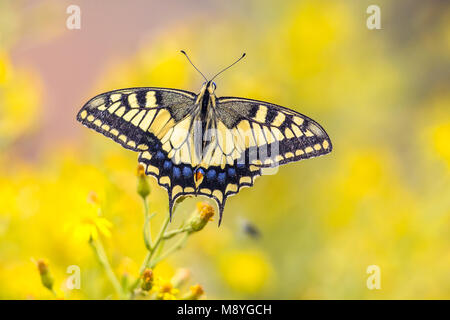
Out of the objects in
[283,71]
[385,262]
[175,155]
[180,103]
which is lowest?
[385,262]

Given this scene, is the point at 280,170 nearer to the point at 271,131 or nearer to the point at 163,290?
the point at 271,131

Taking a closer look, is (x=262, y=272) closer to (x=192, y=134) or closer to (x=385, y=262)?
(x=385, y=262)

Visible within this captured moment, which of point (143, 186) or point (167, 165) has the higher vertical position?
point (167, 165)

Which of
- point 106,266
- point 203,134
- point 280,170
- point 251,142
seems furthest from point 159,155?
point 280,170

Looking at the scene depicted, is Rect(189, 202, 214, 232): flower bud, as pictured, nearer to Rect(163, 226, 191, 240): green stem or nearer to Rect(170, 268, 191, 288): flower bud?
Rect(163, 226, 191, 240): green stem
